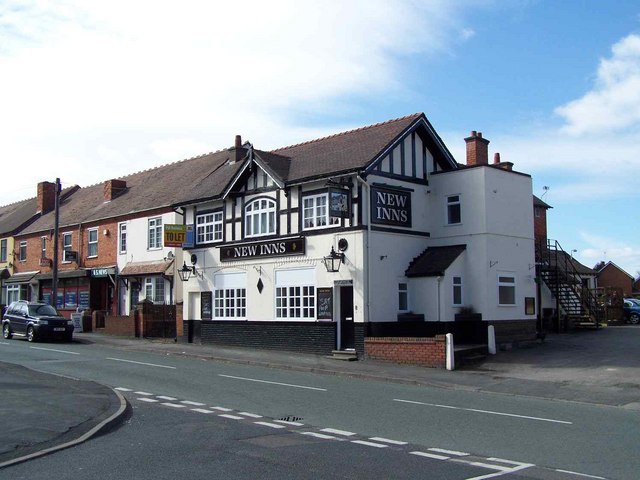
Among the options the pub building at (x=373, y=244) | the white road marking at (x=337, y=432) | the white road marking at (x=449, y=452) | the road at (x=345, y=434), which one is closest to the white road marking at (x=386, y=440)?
the road at (x=345, y=434)

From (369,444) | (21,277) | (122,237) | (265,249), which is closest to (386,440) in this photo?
(369,444)

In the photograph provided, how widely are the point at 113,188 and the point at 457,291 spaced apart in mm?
24819

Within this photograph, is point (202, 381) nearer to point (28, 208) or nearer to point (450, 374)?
point (450, 374)

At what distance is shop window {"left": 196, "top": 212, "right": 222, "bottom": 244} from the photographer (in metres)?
28.8

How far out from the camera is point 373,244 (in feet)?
76.3

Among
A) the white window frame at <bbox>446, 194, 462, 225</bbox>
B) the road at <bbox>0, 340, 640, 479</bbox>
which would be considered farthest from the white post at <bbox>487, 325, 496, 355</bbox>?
the road at <bbox>0, 340, 640, 479</bbox>

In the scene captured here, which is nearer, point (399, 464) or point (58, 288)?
point (399, 464)

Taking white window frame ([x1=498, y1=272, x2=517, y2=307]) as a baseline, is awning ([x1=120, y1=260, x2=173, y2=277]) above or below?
above

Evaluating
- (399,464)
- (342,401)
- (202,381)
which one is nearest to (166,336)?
(202,381)

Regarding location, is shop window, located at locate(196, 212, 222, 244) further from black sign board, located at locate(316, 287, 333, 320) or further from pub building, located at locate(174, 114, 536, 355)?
black sign board, located at locate(316, 287, 333, 320)

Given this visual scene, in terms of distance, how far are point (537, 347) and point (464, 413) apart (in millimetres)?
12971

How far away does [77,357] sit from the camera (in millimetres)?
23047

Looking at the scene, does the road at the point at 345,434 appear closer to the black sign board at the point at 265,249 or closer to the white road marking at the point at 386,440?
the white road marking at the point at 386,440

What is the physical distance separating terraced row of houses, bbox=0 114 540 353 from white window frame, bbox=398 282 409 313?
51 mm
